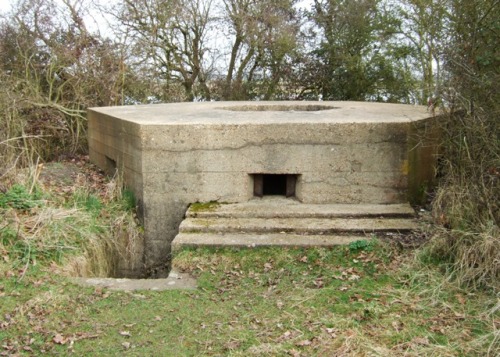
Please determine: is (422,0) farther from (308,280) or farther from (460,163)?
(308,280)

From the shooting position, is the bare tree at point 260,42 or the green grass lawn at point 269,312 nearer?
the green grass lawn at point 269,312

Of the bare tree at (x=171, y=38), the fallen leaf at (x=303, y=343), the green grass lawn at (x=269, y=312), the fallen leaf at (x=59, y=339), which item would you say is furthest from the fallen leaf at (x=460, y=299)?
the bare tree at (x=171, y=38)

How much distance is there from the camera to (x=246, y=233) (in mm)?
5645

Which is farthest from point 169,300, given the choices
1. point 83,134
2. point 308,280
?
point 83,134

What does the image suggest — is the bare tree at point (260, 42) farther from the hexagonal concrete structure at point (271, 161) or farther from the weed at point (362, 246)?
the weed at point (362, 246)

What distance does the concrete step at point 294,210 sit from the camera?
5.88 m

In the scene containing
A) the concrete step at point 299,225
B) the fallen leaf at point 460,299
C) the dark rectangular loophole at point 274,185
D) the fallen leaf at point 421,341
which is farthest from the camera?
the dark rectangular loophole at point 274,185

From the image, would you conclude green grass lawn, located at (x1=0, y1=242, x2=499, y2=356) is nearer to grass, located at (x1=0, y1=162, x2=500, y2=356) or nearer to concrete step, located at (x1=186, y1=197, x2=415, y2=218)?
grass, located at (x1=0, y1=162, x2=500, y2=356)

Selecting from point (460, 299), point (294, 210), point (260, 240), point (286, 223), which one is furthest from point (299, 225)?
point (460, 299)

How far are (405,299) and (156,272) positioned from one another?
3.08m

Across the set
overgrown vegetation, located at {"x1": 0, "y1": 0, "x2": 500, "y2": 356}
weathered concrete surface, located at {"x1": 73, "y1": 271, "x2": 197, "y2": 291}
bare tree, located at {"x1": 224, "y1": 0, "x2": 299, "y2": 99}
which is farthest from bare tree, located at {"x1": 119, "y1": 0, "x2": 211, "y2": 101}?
weathered concrete surface, located at {"x1": 73, "y1": 271, "x2": 197, "y2": 291}

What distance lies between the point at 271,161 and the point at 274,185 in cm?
71

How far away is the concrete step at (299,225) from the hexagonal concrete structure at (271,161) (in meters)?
0.43

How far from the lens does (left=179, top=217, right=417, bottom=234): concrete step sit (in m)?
5.58
